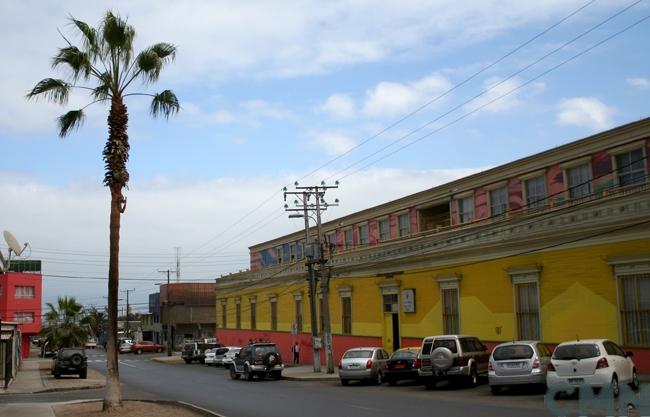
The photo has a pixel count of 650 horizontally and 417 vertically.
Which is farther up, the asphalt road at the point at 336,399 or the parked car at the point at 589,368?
the parked car at the point at 589,368

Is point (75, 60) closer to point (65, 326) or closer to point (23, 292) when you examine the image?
point (65, 326)

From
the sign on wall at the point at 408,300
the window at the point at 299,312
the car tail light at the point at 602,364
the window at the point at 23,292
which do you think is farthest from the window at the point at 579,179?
the window at the point at 23,292

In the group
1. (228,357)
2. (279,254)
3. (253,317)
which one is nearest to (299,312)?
(228,357)

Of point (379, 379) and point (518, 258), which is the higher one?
point (518, 258)

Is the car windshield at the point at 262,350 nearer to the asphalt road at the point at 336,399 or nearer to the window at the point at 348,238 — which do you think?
the asphalt road at the point at 336,399

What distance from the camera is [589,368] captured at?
61.4ft

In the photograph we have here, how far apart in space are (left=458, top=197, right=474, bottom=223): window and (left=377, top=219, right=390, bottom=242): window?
27.5 feet

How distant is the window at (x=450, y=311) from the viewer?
34312 millimetres

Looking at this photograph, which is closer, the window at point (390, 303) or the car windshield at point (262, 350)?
the car windshield at point (262, 350)

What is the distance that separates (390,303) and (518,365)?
17912 mm

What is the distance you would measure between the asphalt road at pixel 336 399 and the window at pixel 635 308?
188 inches

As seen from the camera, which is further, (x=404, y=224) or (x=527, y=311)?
(x=404, y=224)

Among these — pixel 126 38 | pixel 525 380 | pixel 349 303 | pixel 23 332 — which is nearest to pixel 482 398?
pixel 525 380

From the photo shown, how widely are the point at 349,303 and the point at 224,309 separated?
30684mm
